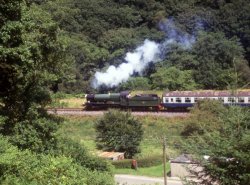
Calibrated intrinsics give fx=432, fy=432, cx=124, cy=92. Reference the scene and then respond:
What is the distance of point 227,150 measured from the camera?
10227mm

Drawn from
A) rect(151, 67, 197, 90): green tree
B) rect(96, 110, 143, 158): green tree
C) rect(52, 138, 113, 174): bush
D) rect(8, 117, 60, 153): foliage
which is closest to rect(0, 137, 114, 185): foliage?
rect(8, 117, 60, 153): foliage

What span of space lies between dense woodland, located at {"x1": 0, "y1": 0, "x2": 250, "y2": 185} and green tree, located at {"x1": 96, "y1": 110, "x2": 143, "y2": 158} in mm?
4645

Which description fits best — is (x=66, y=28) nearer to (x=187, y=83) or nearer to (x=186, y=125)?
(x=187, y=83)

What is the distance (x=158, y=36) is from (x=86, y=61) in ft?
34.4

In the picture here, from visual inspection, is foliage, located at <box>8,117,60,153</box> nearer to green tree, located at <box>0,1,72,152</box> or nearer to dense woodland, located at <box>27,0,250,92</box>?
green tree, located at <box>0,1,72,152</box>

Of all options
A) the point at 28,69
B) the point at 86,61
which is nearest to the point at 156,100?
the point at 86,61

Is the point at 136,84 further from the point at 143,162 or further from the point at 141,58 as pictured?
the point at 143,162

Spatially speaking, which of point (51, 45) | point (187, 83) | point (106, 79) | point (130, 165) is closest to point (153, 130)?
point (130, 165)

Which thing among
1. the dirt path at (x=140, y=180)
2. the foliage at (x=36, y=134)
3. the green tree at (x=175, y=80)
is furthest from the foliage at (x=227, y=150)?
the green tree at (x=175, y=80)

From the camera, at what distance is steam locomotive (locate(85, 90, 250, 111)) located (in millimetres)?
39969

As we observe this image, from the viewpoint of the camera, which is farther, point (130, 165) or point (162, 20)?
point (162, 20)

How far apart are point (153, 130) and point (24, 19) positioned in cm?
2589

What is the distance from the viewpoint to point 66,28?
62344 mm

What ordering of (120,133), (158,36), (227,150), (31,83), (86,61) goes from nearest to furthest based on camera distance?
(227,150)
(31,83)
(120,133)
(86,61)
(158,36)
